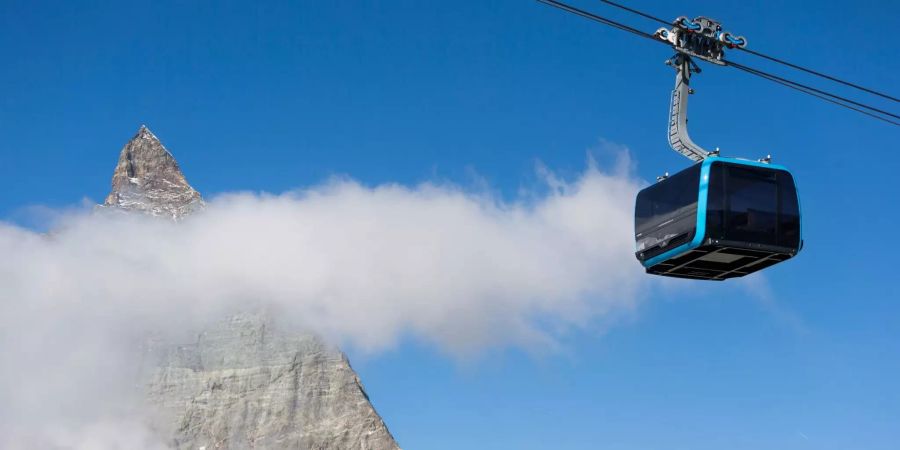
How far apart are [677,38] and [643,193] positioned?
5323mm

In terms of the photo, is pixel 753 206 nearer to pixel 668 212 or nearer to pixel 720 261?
pixel 720 261

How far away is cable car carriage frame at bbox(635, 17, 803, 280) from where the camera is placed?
2911 centimetres

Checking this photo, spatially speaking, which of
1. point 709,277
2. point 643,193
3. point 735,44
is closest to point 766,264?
point 709,277

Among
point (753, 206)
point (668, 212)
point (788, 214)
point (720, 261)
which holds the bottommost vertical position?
point (720, 261)

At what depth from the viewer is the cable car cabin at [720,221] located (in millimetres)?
29672

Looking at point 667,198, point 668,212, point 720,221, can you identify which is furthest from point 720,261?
point 667,198

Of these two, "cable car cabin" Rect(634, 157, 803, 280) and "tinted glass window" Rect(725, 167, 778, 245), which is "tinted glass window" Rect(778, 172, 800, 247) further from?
"tinted glass window" Rect(725, 167, 778, 245)

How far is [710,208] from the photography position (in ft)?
97.0

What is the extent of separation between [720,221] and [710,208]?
42cm

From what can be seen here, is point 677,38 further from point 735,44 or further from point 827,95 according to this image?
point 827,95

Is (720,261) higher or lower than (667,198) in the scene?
lower

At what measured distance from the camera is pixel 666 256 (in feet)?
101

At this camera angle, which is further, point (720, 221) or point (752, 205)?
point (752, 205)

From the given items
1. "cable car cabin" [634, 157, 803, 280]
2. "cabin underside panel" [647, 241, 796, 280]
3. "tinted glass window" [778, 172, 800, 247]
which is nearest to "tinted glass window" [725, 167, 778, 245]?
"cable car cabin" [634, 157, 803, 280]
